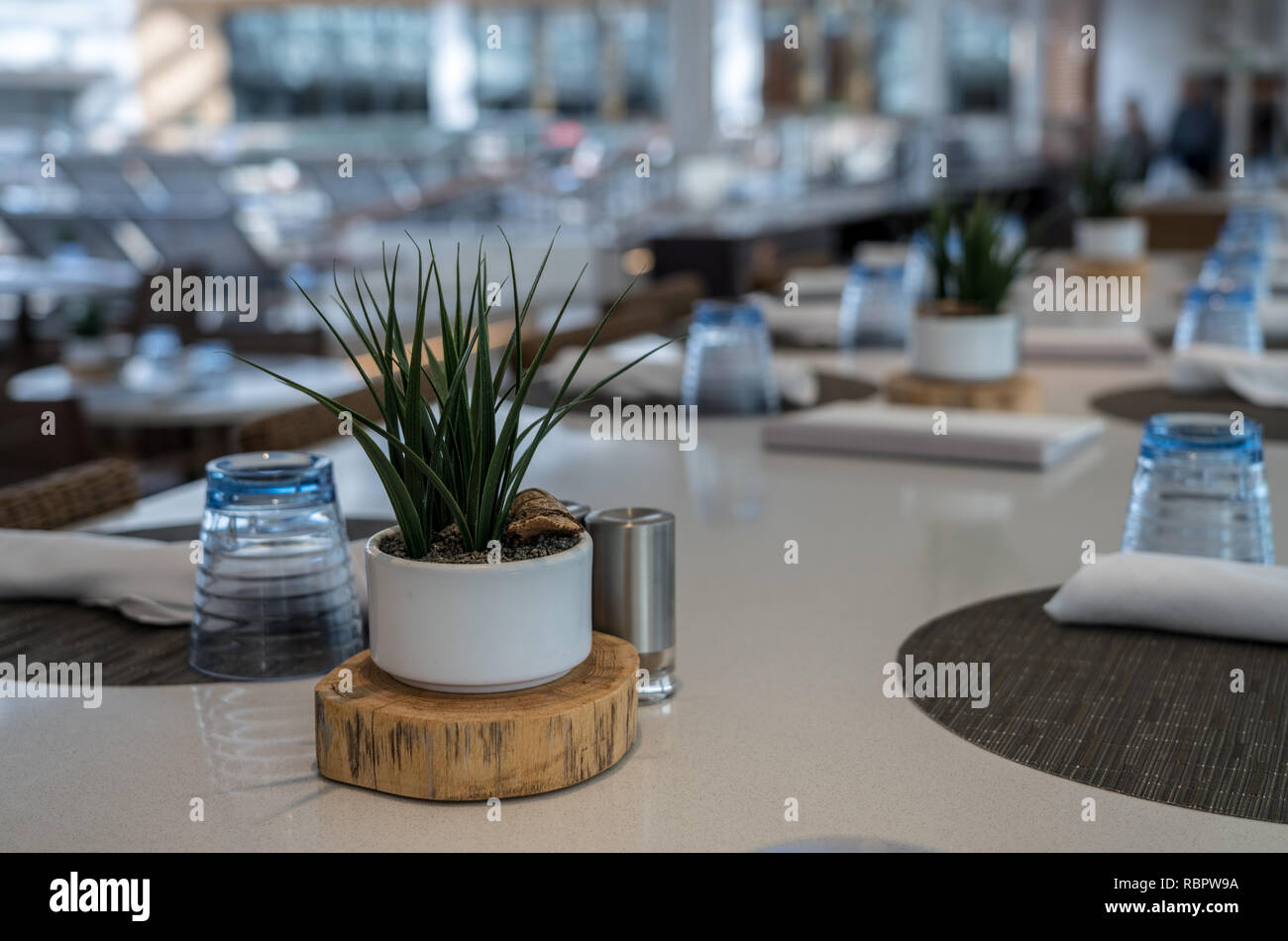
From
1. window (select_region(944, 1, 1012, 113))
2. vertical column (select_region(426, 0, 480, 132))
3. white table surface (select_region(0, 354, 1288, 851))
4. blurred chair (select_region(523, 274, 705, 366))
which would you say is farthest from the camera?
vertical column (select_region(426, 0, 480, 132))

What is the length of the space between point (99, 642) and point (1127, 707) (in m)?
0.72

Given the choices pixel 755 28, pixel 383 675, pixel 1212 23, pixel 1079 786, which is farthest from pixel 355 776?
pixel 1212 23

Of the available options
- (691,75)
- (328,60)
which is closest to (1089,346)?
(691,75)

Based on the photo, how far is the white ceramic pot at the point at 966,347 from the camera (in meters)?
2.06

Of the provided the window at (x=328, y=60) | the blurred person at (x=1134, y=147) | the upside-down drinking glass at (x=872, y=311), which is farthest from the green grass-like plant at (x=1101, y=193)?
the window at (x=328, y=60)

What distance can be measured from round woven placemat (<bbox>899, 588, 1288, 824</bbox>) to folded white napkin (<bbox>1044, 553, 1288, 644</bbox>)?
0.04 ft

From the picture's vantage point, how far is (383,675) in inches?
34.4

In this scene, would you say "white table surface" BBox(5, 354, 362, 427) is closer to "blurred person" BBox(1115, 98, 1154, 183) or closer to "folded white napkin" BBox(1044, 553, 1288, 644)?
"folded white napkin" BBox(1044, 553, 1288, 644)

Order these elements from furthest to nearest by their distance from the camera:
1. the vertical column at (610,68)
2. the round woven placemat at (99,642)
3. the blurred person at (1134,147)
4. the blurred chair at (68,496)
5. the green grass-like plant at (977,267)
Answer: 1. the vertical column at (610,68)
2. the blurred person at (1134,147)
3. the green grass-like plant at (977,267)
4. the blurred chair at (68,496)
5. the round woven placemat at (99,642)

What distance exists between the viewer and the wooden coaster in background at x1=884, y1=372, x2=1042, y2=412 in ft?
6.72

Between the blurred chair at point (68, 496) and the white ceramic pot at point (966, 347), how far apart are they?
1.05 metres

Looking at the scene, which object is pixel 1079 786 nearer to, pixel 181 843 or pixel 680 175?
pixel 181 843

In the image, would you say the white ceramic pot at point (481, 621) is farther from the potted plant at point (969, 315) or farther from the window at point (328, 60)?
the window at point (328, 60)

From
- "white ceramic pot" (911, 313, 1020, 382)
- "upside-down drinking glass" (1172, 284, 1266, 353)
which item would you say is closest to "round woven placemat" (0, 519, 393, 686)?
"white ceramic pot" (911, 313, 1020, 382)
